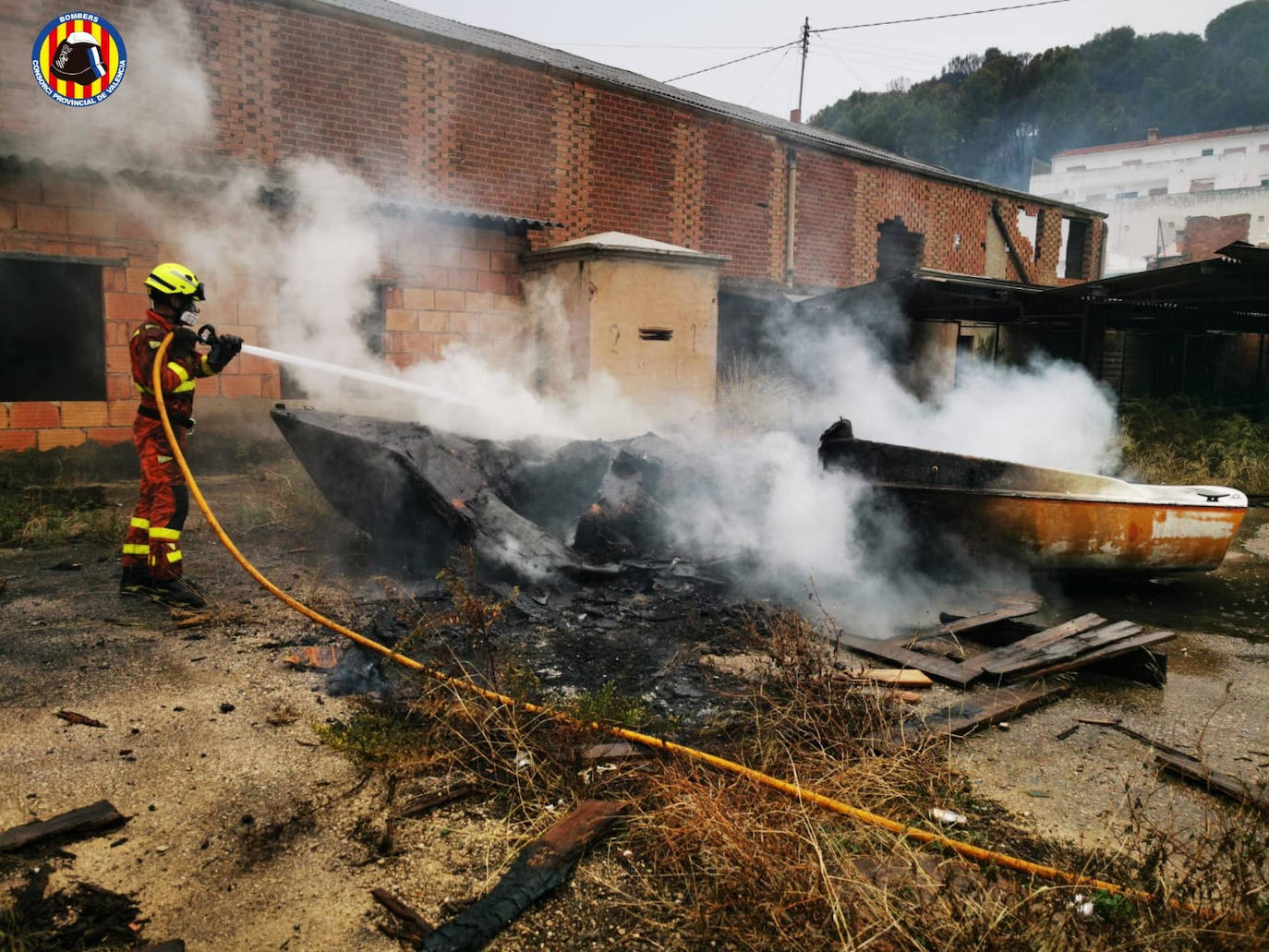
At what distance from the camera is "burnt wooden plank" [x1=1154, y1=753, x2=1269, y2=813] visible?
3277 millimetres

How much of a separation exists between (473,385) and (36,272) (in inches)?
183

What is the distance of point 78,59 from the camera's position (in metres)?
9.07

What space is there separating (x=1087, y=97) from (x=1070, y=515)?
193 ft

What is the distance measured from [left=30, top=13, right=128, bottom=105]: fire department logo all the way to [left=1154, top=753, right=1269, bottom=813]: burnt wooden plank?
11521mm

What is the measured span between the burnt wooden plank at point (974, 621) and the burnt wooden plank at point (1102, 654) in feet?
2.03

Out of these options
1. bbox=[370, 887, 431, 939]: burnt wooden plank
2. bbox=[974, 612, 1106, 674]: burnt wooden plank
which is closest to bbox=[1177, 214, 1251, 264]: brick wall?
bbox=[974, 612, 1106, 674]: burnt wooden plank

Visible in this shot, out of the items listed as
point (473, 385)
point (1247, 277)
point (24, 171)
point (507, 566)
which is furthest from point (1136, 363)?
point (24, 171)

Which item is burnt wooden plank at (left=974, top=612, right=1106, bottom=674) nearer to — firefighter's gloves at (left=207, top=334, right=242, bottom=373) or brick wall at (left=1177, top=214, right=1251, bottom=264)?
firefighter's gloves at (left=207, top=334, right=242, bottom=373)

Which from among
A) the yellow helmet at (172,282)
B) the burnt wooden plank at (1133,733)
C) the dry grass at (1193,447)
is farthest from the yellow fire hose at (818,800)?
the dry grass at (1193,447)

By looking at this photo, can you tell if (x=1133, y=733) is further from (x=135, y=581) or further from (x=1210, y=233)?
(x=1210, y=233)

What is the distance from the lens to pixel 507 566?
18.6 ft

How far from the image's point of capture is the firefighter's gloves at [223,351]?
532 cm

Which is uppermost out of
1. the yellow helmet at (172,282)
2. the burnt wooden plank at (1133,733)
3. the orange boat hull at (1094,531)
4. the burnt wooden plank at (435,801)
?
the yellow helmet at (172,282)

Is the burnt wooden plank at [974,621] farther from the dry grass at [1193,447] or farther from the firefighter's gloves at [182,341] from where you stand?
the dry grass at [1193,447]
